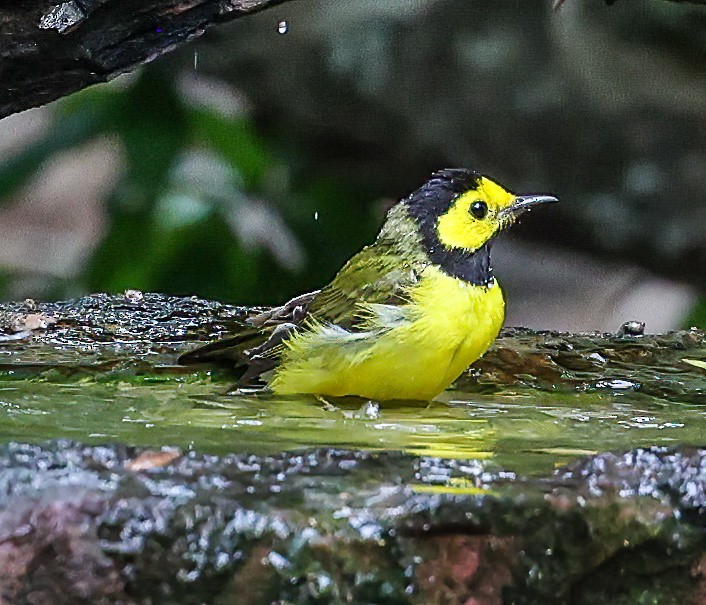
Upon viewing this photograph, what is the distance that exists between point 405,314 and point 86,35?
102 centimetres

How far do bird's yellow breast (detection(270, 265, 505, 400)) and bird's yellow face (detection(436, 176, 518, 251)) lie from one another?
0.59ft

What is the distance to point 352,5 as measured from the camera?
675 cm

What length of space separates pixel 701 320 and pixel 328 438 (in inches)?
171

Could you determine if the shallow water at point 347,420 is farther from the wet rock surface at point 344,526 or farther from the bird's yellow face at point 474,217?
the bird's yellow face at point 474,217

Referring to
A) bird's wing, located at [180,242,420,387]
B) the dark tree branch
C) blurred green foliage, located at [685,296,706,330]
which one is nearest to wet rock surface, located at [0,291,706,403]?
bird's wing, located at [180,242,420,387]

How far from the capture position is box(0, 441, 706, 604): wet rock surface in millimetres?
1497

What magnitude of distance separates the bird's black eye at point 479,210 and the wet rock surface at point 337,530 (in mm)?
1319

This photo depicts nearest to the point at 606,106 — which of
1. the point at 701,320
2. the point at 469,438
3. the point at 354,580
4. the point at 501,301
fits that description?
the point at 701,320

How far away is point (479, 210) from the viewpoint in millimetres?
2930

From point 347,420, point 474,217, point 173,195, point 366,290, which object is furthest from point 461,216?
point 173,195

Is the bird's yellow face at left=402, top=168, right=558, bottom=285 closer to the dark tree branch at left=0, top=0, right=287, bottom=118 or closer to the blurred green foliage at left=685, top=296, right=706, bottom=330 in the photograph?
the dark tree branch at left=0, top=0, right=287, bottom=118

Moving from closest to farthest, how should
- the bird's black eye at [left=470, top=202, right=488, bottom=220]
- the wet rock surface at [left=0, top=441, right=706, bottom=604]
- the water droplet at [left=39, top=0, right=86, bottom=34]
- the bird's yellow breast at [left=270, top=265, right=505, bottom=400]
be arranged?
the wet rock surface at [left=0, top=441, right=706, bottom=604] < the bird's yellow breast at [left=270, top=265, right=505, bottom=400] < the water droplet at [left=39, top=0, right=86, bottom=34] < the bird's black eye at [left=470, top=202, right=488, bottom=220]

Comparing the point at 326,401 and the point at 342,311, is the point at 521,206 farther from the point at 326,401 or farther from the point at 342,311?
the point at 326,401

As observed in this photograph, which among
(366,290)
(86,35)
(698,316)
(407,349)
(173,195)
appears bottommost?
(698,316)
